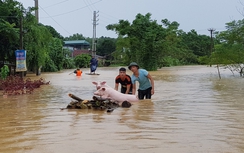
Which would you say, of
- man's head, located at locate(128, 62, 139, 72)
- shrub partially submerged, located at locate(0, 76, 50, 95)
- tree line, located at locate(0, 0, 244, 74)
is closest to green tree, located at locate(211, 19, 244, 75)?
tree line, located at locate(0, 0, 244, 74)

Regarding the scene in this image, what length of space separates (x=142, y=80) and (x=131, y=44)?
1277 inches

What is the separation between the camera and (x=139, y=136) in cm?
554

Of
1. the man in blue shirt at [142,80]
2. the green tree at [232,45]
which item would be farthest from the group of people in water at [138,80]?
the green tree at [232,45]

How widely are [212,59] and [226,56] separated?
1468 millimetres

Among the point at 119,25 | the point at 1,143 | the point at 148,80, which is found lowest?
the point at 1,143

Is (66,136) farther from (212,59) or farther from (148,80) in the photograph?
(212,59)

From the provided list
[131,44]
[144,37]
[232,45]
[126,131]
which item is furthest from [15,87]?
[131,44]

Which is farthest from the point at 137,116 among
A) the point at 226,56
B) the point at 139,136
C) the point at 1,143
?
the point at 226,56

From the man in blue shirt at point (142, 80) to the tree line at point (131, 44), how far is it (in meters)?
14.2

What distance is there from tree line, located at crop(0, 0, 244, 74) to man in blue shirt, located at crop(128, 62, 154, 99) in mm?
14213

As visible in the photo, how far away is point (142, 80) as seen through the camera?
9.69 m

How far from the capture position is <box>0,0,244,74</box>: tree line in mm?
24797

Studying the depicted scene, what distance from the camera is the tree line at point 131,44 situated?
976 inches

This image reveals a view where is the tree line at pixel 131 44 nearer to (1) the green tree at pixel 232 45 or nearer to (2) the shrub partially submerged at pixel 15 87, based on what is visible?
(1) the green tree at pixel 232 45
